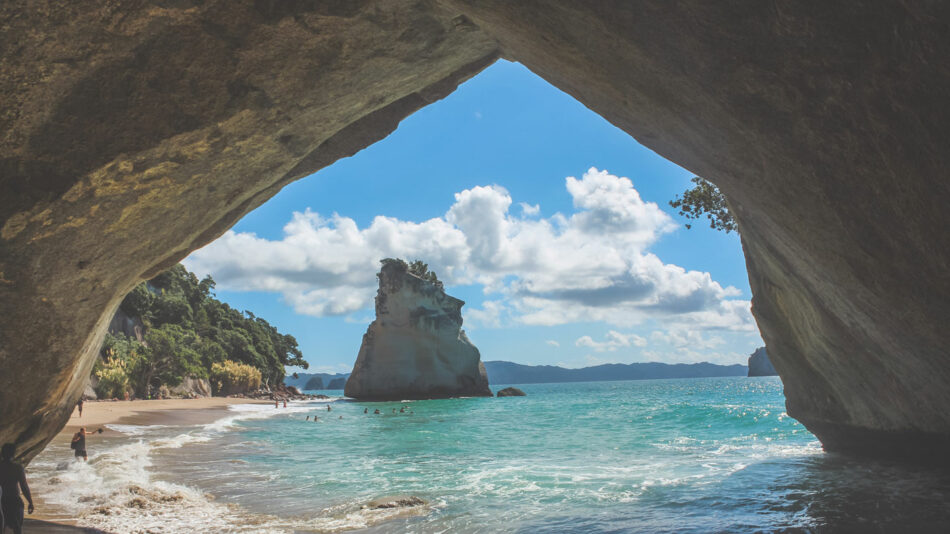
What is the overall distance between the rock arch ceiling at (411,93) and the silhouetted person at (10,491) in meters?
0.26

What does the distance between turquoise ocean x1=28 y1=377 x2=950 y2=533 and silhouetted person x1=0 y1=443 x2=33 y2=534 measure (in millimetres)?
1489

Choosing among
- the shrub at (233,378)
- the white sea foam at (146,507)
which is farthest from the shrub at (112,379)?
the white sea foam at (146,507)

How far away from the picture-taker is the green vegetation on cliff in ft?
136

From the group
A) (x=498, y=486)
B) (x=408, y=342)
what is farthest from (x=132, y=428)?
(x=408, y=342)

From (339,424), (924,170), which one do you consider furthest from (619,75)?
(339,424)

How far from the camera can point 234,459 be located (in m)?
17.2

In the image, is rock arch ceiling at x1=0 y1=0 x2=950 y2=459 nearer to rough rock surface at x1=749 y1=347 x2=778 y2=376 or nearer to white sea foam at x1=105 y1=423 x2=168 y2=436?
white sea foam at x1=105 y1=423 x2=168 y2=436

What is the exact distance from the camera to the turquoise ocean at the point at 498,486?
8.71 metres

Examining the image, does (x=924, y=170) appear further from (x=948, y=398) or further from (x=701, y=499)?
(x=701, y=499)

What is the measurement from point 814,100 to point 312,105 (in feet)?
16.6

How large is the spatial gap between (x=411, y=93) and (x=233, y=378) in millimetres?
63335

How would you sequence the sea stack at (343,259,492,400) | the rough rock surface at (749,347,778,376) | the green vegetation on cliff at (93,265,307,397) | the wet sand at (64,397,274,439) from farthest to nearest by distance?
the rough rock surface at (749,347,778,376) → the sea stack at (343,259,492,400) → the green vegetation on cliff at (93,265,307,397) → the wet sand at (64,397,274,439)

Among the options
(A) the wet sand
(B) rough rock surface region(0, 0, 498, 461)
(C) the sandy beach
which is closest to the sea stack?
(C) the sandy beach

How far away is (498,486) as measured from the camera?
40.8 ft
